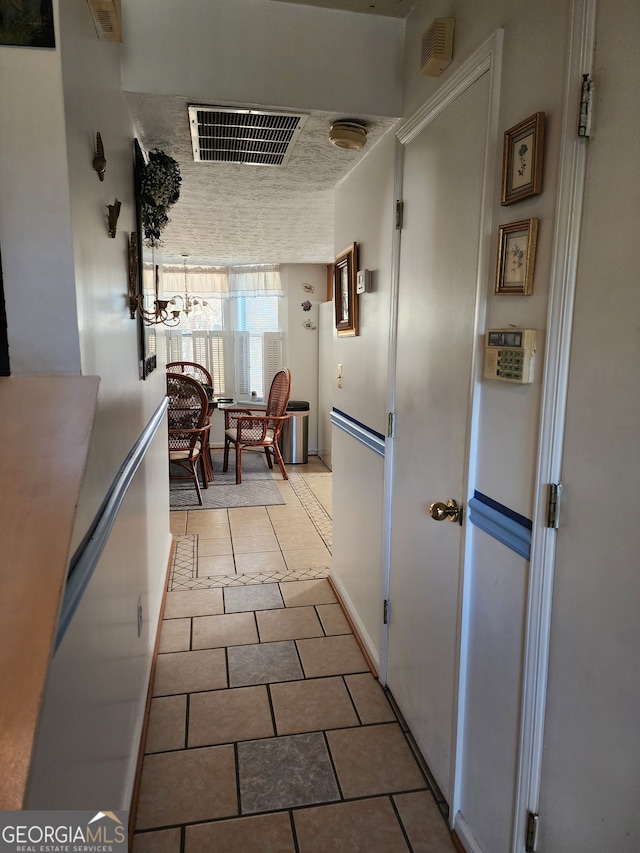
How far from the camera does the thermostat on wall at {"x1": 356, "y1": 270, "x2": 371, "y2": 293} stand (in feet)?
7.47

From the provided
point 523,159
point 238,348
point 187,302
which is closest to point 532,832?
point 523,159

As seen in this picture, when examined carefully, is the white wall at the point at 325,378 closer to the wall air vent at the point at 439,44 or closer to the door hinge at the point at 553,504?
the wall air vent at the point at 439,44

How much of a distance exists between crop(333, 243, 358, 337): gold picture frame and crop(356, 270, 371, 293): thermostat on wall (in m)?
0.09

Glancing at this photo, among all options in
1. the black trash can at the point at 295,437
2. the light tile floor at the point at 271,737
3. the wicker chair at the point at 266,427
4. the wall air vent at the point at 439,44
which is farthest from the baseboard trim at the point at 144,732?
the black trash can at the point at 295,437

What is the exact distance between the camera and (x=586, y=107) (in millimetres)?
967

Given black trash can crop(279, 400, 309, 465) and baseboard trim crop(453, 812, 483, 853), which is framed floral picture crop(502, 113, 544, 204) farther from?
black trash can crop(279, 400, 309, 465)

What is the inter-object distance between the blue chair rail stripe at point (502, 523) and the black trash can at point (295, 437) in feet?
15.2

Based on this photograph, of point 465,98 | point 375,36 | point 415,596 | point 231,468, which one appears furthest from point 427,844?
point 231,468

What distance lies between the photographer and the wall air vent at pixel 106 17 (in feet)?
4.27

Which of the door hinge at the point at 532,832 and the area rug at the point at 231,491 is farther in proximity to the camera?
the area rug at the point at 231,491

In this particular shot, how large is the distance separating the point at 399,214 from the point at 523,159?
2.66 feet

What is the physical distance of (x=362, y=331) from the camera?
8.01 feet

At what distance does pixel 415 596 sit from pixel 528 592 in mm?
723

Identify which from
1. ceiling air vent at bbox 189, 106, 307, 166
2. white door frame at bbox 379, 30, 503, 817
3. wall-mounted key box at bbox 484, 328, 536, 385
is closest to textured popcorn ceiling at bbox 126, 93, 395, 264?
ceiling air vent at bbox 189, 106, 307, 166
